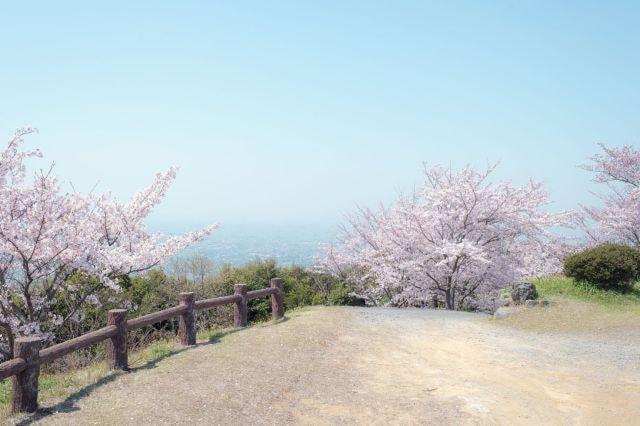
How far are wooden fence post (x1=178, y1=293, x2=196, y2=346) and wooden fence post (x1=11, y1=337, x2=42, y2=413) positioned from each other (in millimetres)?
3824

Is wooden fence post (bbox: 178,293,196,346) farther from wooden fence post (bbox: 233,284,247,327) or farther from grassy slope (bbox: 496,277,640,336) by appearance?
grassy slope (bbox: 496,277,640,336)

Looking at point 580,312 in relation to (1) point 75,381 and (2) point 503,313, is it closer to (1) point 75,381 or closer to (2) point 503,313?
(2) point 503,313

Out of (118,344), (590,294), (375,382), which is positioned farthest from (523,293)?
(118,344)

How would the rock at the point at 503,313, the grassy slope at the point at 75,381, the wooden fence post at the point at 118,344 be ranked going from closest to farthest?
the grassy slope at the point at 75,381 → the wooden fence post at the point at 118,344 → the rock at the point at 503,313

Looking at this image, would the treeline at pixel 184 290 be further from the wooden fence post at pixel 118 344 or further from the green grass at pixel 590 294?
the green grass at pixel 590 294

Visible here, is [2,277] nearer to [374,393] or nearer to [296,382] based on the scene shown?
[296,382]

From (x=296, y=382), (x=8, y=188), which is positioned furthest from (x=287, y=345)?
(x=8, y=188)

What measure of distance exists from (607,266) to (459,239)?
4816mm

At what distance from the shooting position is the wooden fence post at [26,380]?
20.9 feet

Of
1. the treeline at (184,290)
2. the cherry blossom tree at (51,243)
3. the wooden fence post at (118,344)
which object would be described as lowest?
the treeline at (184,290)

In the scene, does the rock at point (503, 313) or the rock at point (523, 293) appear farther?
the rock at point (523, 293)

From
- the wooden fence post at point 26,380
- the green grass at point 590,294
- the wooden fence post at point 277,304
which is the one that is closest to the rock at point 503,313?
the green grass at point 590,294

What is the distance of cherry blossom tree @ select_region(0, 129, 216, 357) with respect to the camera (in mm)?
9055

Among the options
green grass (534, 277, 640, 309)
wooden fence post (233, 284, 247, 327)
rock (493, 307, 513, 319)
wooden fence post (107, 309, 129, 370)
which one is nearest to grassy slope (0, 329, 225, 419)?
wooden fence post (107, 309, 129, 370)
